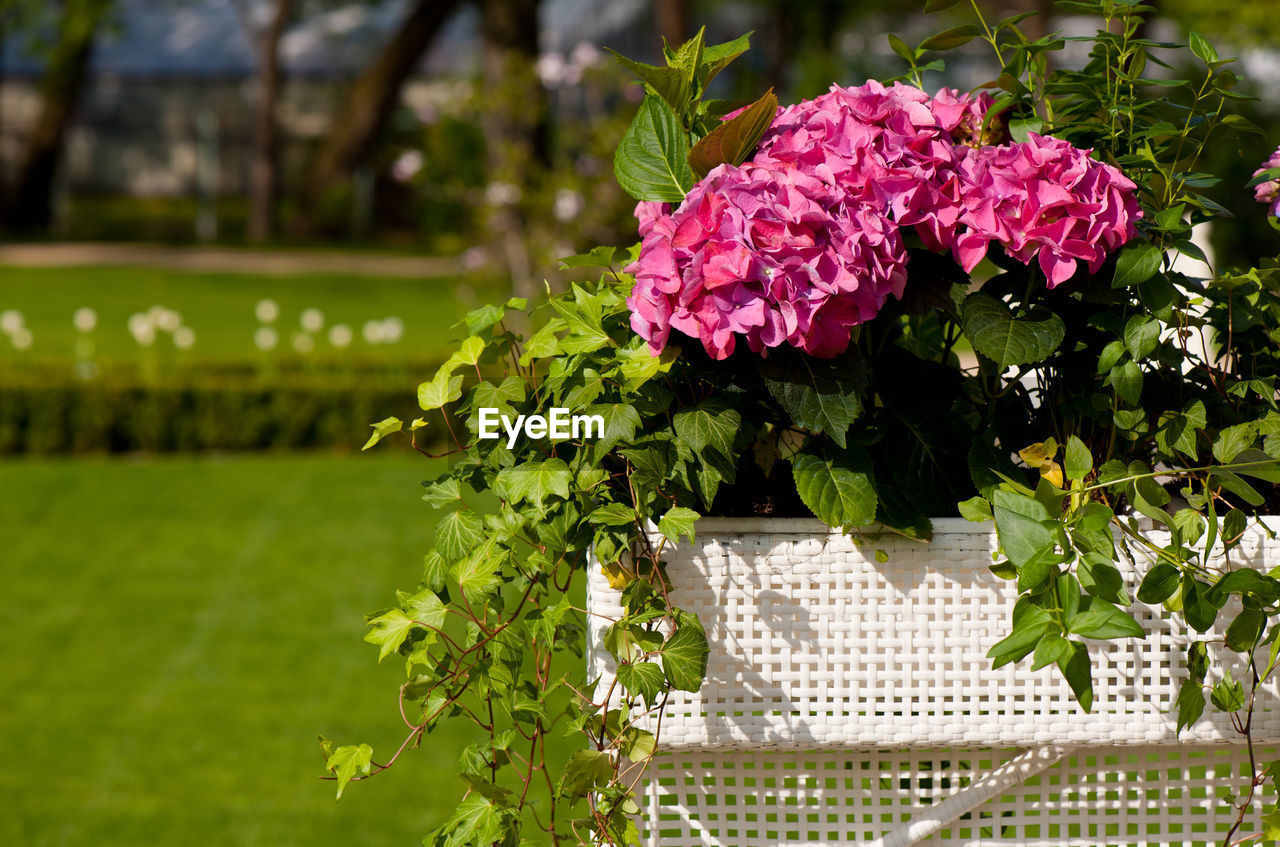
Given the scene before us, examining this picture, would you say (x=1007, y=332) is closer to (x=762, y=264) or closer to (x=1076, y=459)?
(x=1076, y=459)

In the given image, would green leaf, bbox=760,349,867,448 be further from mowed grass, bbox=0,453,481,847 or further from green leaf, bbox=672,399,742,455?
mowed grass, bbox=0,453,481,847

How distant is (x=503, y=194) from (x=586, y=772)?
21.0ft

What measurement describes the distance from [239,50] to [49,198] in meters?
6.55

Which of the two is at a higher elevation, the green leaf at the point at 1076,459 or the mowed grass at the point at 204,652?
the green leaf at the point at 1076,459

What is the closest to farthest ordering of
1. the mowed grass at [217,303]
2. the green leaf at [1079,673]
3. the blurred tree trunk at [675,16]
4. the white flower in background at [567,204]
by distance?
the green leaf at [1079,673] < the white flower in background at [567,204] < the mowed grass at [217,303] < the blurred tree trunk at [675,16]

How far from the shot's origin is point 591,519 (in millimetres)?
1173

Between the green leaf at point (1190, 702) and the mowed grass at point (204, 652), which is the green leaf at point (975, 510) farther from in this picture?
the mowed grass at point (204, 652)

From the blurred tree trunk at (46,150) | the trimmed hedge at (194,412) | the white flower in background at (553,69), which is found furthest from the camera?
the blurred tree trunk at (46,150)

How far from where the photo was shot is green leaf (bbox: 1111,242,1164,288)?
3.79ft

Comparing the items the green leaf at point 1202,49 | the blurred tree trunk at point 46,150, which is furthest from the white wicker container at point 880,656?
the blurred tree trunk at point 46,150

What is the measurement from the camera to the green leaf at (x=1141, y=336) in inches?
46.0

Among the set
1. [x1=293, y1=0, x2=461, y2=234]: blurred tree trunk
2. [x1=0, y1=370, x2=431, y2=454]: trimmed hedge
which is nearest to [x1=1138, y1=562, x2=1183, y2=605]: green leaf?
[x1=0, y1=370, x2=431, y2=454]: trimmed hedge

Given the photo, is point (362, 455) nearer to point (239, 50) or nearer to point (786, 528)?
point (786, 528)

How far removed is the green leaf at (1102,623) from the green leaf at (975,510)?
0.47 ft
